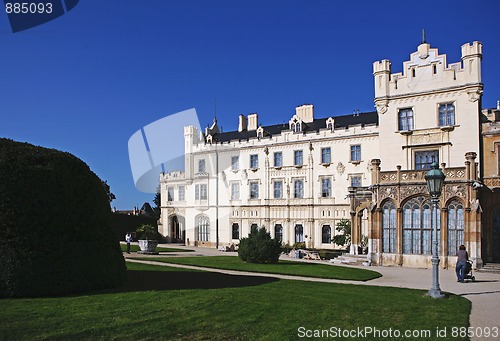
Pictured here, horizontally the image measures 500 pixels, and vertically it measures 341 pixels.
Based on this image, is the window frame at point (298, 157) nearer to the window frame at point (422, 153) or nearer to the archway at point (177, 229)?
the window frame at point (422, 153)

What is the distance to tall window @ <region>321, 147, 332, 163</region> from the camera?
138ft

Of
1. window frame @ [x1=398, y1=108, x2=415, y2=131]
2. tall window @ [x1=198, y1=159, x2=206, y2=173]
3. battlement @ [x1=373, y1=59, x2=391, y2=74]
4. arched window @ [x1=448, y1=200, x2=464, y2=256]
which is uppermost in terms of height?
battlement @ [x1=373, y1=59, x2=391, y2=74]

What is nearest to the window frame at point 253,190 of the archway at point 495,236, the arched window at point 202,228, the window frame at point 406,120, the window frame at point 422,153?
the arched window at point 202,228

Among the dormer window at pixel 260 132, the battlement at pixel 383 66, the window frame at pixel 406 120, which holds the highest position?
the battlement at pixel 383 66

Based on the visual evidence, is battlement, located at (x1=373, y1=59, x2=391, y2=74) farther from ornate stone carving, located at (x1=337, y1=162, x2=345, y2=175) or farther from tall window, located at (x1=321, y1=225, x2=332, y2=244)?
tall window, located at (x1=321, y1=225, x2=332, y2=244)

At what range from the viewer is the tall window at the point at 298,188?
144ft

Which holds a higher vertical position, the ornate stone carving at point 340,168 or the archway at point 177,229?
the ornate stone carving at point 340,168

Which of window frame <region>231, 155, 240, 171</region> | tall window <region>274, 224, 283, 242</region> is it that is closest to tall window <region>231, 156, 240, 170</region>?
window frame <region>231, 155, 240, 171</region>

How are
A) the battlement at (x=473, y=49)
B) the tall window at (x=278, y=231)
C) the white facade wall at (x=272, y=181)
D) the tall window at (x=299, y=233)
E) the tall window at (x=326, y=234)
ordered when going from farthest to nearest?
the tall window at (x=278, y=231)
the tall window at (x=299, y=233)
the tall window at (x=326, y=234)
the white facade wall at (x=272, y=181)
the battlement at (x=473, y=49)

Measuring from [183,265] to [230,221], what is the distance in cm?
2386

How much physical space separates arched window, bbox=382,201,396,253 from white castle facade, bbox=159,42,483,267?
61 mm

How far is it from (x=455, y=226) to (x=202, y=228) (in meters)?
30.2

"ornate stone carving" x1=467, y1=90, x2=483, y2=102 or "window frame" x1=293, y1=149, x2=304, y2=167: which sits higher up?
"ornate stone carving" x1=467, y1=90, x2=483, y2=102

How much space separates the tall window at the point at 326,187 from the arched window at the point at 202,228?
14.4 meters
